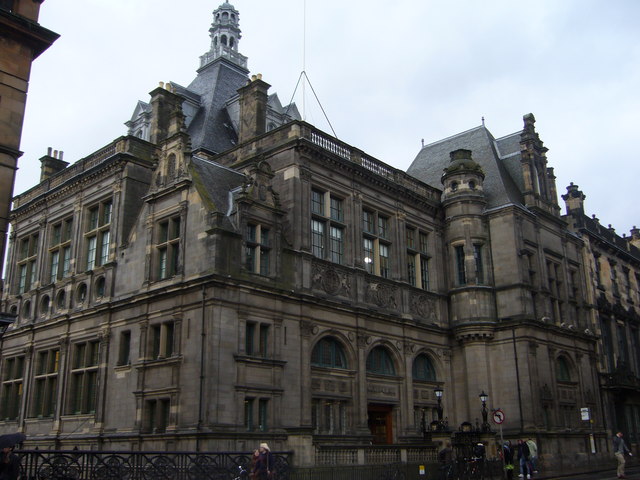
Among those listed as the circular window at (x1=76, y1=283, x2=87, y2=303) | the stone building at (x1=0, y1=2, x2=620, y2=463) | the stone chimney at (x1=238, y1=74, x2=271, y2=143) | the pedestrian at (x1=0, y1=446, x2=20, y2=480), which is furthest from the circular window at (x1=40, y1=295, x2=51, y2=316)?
the pedestrian at (x1=0, y1=446, x2=20, y2=480)

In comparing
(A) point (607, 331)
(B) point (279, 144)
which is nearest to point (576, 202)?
(A) point (607, 331)

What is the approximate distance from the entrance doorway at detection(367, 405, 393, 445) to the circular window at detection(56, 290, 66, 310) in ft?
53.8

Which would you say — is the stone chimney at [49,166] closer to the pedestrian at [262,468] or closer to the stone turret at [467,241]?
the stone turret at [467,241]

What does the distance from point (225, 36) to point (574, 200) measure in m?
30.8

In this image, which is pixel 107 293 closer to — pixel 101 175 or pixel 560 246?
pixel 101 175

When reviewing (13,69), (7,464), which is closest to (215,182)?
(13,69)

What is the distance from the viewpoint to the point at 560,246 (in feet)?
142

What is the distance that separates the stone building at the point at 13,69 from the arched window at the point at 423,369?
2247cm

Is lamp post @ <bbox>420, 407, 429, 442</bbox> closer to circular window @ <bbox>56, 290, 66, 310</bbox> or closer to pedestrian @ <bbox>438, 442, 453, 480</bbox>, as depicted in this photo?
pedestrian @ <bbox>438, 442, 453, 480</bbox>

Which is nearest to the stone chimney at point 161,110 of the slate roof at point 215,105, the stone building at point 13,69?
the slate roof at point 215,105

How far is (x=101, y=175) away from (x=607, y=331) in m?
36.2

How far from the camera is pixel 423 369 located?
36.9 meters

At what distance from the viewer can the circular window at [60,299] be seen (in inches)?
1399

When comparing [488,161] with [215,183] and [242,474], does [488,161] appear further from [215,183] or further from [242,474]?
[242,474]
